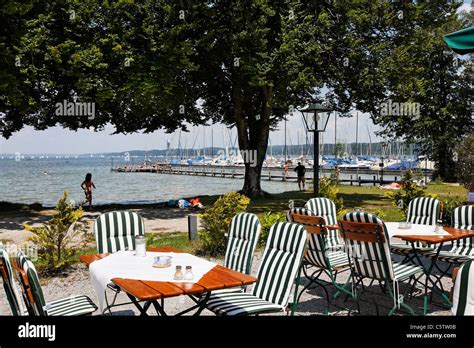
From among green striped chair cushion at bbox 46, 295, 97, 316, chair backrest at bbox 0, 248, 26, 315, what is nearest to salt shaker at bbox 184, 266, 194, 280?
green striped chair cushion at bbox 46, 295, 97, 316

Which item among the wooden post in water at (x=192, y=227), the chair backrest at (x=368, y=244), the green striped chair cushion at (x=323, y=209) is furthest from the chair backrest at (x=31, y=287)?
the wooden post in water at (x=192, y=227)

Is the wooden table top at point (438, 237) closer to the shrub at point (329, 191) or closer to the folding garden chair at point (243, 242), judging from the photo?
the folding garden chair at point (243, 242)

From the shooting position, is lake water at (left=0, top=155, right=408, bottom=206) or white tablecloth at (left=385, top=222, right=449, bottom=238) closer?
white tablecloth at (left=385, top=222, right=449, bottom=238)

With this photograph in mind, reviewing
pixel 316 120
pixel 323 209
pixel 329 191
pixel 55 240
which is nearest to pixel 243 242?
pixel 323 209

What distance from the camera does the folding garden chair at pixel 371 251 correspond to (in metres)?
5.21

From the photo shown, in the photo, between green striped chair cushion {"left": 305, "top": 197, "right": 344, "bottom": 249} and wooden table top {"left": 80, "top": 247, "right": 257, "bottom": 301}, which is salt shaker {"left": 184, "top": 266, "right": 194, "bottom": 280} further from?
green striped chair cushion {"left": 305, "top": 197, "right": 344, "bottom": 249}

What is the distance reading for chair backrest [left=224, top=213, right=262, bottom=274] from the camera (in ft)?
18.3

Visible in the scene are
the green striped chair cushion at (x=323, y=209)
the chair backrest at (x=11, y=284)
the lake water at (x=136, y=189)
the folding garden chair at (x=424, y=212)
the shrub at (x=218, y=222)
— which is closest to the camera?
the chair backrest at (x=11, y=284)

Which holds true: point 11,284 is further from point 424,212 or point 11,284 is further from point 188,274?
point 424,212

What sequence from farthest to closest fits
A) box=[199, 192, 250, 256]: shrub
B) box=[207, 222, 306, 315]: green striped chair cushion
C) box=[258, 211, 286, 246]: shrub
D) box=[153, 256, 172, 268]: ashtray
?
box=[258, 211, 286, 246]: shrub < box=[199, 192, 250, 256]: shrub < box=[153, 256, 172, 268]: ashtray < box=[207, 222, 306, 315]: green striped chair cushion

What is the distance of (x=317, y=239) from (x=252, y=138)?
1625cm

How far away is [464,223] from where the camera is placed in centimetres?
721

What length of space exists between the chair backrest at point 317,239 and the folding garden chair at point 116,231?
222cm

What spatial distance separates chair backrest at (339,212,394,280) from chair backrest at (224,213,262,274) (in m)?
1.00
